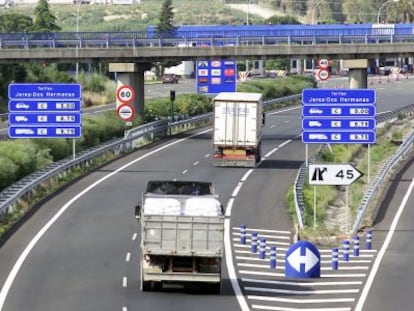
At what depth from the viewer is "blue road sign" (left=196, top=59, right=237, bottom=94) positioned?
8756 centimetres

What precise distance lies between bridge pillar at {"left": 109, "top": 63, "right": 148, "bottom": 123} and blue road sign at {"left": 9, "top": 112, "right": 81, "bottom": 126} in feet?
71.4

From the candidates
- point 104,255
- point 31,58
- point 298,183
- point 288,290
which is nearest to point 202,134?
point 31,58

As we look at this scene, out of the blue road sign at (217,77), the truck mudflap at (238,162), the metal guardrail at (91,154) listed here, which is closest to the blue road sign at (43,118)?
the metal guardrail at (91,154)

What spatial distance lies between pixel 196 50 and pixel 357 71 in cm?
1091

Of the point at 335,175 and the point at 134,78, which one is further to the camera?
the point at 134,78

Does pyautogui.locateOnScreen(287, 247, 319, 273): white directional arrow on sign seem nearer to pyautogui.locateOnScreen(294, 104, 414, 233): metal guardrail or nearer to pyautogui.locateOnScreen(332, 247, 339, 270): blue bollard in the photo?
pyautogui.locateOnScreen(332, 247, 339, 270): blue bollard

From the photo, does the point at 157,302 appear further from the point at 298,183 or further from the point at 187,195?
the point at 298,183

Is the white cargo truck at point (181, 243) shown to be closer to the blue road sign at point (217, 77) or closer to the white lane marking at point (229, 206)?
the white lane marking at point (229, 206)

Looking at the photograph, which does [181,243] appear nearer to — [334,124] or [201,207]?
[201,207]

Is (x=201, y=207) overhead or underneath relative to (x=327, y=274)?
overhead

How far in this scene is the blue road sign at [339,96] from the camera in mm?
50688

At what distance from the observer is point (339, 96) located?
50.9m

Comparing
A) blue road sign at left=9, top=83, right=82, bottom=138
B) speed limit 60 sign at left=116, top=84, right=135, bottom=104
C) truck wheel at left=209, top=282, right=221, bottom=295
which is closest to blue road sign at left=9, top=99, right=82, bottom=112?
blue road sign at left=9, top=83, right=82, bottom=138

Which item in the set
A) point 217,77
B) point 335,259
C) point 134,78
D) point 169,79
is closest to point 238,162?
point 134,78
